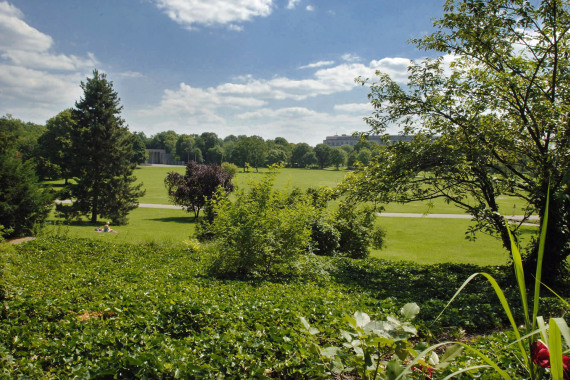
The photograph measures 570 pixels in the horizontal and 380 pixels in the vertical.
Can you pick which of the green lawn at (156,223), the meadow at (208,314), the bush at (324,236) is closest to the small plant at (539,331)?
the meadow at (208,314)

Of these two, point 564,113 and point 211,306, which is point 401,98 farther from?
point 211,306

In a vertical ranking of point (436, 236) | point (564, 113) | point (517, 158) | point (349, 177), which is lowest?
point (436, 236)

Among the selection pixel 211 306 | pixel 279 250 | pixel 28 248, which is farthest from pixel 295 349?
pixel 28 248

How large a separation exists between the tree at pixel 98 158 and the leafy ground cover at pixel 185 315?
2085cm

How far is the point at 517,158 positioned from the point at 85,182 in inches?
1117

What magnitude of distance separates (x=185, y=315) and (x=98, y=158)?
2743 cm

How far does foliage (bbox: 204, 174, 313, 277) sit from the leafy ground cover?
26.5 inches

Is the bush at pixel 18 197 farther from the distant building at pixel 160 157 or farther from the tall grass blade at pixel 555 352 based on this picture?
the distant building at pixel 160 157

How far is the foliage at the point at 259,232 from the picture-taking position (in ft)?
25.0

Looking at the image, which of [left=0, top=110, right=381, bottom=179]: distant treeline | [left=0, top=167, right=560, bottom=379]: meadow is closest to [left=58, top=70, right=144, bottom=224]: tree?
[left=0, top=167, right=560, bottom=379]: meadow

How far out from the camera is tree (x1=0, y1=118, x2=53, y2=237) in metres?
13.9

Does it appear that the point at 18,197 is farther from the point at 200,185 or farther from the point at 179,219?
the point at 179,219

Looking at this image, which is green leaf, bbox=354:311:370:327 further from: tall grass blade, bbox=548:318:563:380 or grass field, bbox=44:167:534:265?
grass field, bbox=44:167:534:265

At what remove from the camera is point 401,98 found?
909 cm
